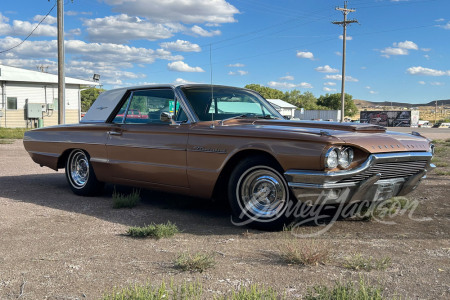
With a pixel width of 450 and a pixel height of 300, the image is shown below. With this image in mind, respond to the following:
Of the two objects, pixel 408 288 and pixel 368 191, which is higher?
pixel 368 191

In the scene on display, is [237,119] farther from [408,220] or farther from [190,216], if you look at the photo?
[408,220]

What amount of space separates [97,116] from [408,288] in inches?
195

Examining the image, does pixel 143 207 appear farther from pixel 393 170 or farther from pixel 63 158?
pixel 393 170

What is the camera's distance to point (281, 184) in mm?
4660

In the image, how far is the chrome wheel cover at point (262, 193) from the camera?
15.4 feet

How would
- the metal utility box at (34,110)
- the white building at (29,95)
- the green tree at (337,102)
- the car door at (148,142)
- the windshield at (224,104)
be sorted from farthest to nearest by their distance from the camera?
1. the green tree at (337,102)
2. the metal utility box at (34,110)
3. the white building at (29,95)
4. the windshield at (224,104)
5. the car door at (148,142)

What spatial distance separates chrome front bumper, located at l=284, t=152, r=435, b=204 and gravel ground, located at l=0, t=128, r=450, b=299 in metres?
0.40

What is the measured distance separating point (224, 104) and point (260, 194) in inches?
58.9

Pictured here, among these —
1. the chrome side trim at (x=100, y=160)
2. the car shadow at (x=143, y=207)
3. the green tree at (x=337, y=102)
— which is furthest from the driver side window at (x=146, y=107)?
the green tree at (x=337, y=102)

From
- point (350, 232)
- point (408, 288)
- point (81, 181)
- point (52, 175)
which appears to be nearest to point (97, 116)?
point (81, 181)

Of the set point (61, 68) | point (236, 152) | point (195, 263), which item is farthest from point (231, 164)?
point (61, 68)

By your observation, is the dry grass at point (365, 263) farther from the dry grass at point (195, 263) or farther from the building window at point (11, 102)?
the building window at point (11, 102)

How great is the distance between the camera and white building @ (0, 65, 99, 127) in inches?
1296

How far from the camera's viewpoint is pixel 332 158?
434cm
